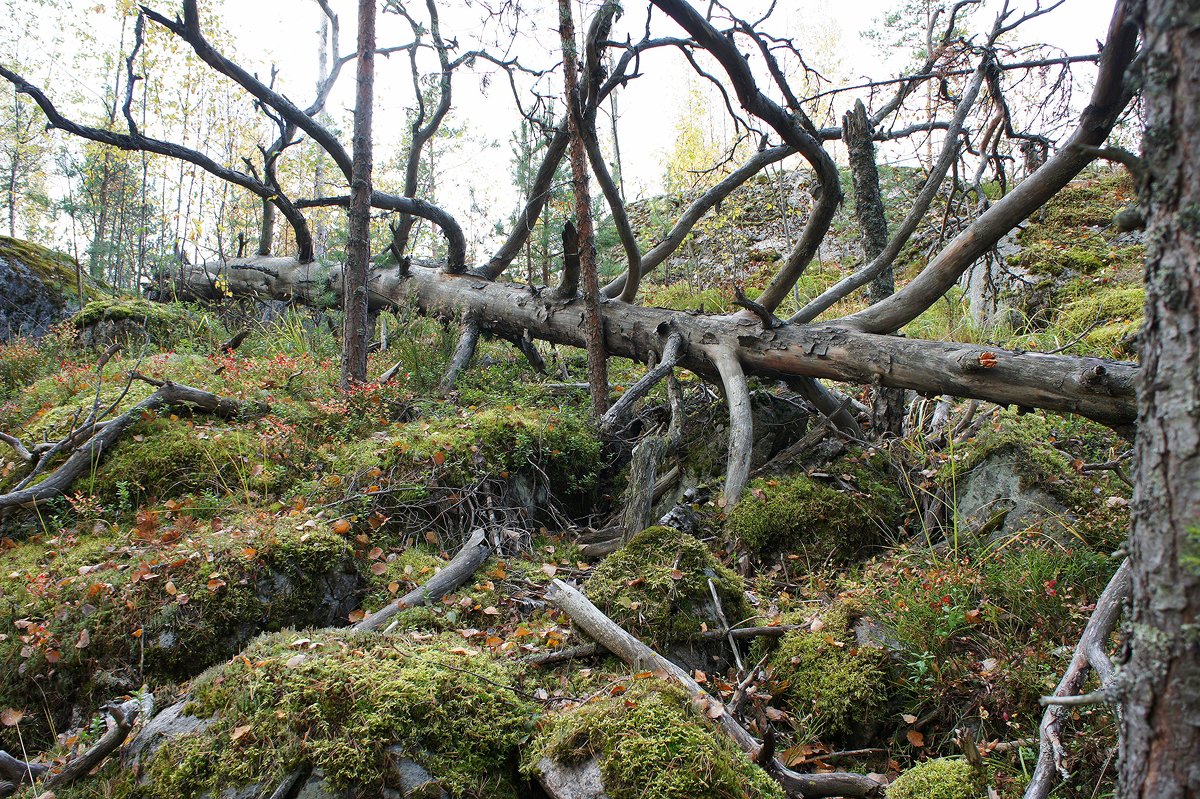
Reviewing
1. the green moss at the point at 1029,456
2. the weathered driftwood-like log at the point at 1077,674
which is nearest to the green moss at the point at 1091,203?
the green moss at the point at 1029,456

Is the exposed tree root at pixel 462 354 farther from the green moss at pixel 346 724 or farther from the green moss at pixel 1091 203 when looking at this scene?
the green moss at pixel 1091 203

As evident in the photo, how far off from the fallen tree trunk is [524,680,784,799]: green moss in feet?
9.49

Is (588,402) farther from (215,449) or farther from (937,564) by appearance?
(937,564)

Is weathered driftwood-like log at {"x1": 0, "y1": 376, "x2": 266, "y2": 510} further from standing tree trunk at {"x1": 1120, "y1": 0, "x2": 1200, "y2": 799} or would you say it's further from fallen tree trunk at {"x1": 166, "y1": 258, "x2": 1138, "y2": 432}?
standing tree trunk at {"x1": 1120, "y1": 0, "x2": 1200, "y2": 799}

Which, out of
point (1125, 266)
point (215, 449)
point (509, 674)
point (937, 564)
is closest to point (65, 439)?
point (215, 449)

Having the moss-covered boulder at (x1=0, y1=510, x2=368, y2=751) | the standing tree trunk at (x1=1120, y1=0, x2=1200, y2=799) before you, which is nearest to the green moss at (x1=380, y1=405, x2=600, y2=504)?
the moss-covered boulder at (x1=0, y1=510, x2=368, y2=751)

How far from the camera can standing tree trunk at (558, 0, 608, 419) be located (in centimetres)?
539

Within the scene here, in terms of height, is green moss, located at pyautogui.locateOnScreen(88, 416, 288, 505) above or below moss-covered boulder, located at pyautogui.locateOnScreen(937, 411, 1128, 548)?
below

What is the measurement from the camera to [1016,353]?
3.99 m

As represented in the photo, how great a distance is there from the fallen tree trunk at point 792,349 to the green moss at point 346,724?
335cm

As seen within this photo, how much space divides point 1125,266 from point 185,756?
912 centimetres

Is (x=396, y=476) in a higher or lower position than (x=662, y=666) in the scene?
higher

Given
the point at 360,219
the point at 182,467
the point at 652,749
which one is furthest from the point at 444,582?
the point at 360,219

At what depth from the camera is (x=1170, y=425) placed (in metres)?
1.22
